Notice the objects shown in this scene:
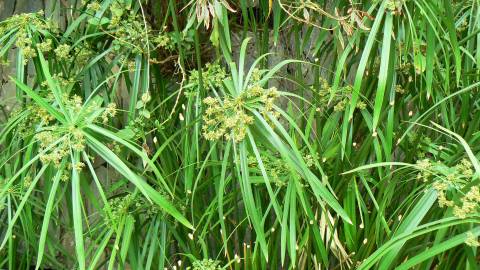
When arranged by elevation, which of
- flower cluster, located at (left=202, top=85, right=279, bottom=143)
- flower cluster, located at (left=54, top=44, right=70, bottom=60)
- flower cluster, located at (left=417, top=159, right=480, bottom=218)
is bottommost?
flower cluster, located at (left=417, top=159, right=480, bottom=218)

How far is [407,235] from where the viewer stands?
1.31m

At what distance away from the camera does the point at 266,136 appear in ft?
4.41

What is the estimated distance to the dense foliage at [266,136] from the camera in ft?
4.50

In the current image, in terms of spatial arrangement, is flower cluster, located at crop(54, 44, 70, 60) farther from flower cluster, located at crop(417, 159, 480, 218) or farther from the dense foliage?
flower cluster, located at crop(417, 159, 480, 218)

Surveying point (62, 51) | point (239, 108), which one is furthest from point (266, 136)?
point (62, 51)

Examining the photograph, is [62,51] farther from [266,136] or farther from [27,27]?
[266,136]

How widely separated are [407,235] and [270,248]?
49cm

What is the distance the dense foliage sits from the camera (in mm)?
1371

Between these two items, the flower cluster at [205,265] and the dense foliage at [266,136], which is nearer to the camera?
the dense foliage at [266,136]

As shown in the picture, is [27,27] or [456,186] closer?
[456,186]

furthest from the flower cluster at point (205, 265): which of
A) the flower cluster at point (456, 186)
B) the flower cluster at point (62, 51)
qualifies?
the flower cluster at point (62, 51)

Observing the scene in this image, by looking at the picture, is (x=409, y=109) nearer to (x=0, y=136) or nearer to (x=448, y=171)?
(x=448, y=171)

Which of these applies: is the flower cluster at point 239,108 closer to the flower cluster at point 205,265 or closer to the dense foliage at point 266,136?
the dense foliage at point 266,136

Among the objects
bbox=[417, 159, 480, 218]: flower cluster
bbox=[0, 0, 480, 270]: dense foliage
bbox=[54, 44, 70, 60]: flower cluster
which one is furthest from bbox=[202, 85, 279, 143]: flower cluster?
bbox=[54, 44, 70, 60]: flower cluster
